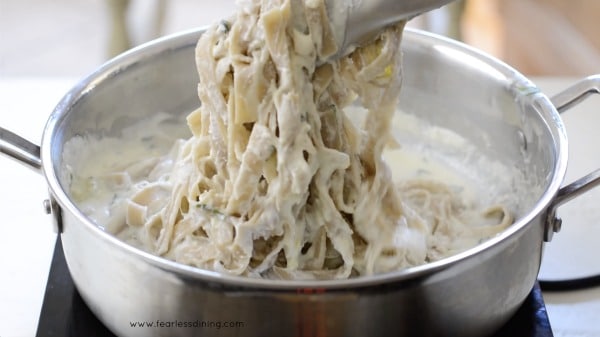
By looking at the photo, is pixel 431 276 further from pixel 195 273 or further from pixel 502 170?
pixel 502 170

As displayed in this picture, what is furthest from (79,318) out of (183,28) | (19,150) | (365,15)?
(183,28)

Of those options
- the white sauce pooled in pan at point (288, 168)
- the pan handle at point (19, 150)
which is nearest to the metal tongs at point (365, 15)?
the white sauce pooled in pan at point (288, 168)

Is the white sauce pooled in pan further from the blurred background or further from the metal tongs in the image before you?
the blurred background

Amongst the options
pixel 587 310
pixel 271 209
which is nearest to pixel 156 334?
pixel 271 209

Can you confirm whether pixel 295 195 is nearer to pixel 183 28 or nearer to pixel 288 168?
pixel 288 168

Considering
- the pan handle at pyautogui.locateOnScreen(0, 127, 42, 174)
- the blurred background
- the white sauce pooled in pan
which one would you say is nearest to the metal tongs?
the white sauce pooled in pan
